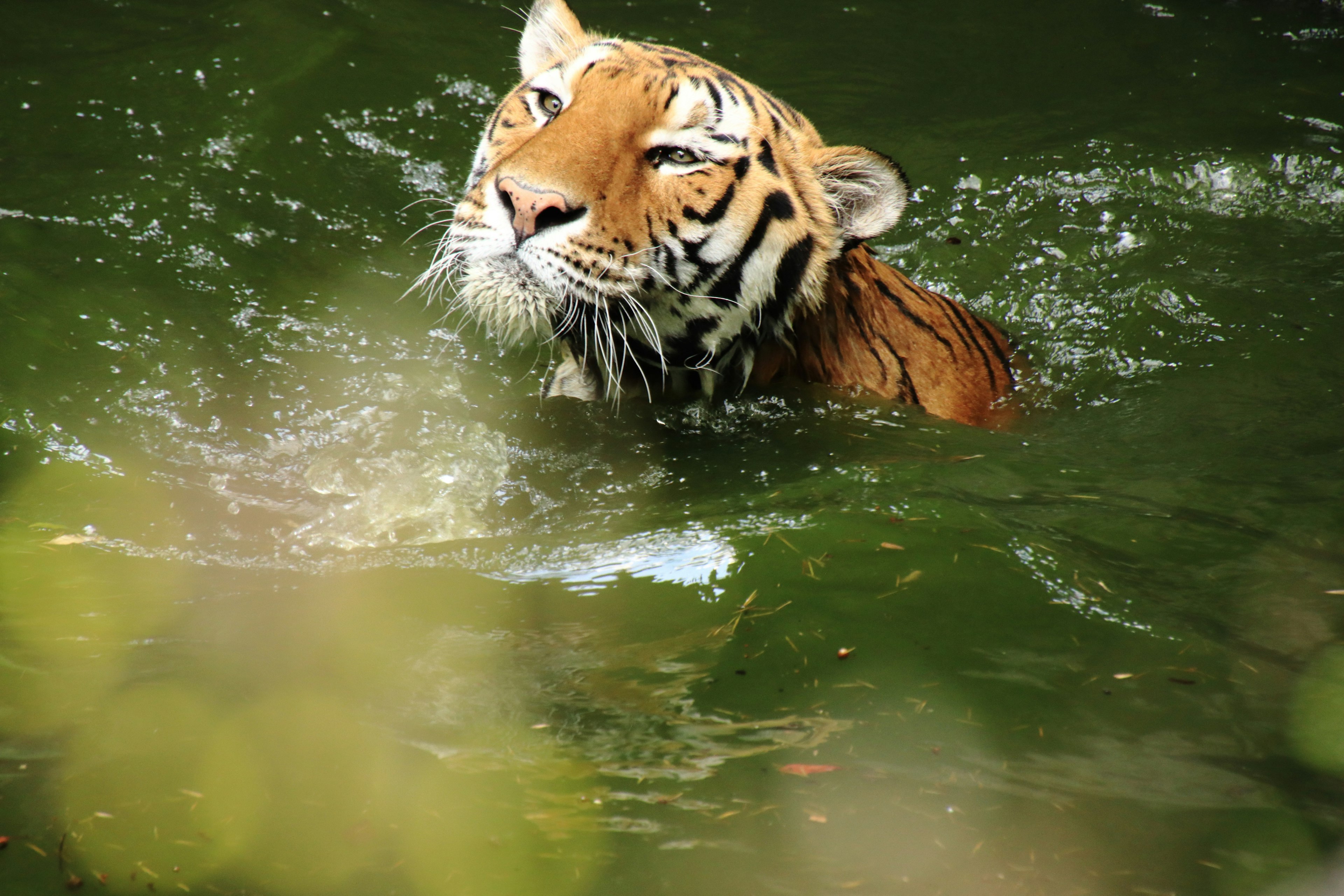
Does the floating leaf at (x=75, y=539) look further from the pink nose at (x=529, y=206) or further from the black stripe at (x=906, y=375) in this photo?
the black stripe at (x=906, y=375)

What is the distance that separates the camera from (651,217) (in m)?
2.72

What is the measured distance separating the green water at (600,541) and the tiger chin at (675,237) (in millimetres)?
175

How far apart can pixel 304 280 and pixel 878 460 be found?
246cm

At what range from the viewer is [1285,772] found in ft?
5.18

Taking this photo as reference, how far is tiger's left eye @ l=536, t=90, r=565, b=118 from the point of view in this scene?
2967 millimetres

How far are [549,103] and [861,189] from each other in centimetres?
94

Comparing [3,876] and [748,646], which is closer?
[3,876]

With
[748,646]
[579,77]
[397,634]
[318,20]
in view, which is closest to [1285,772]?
[748,646]

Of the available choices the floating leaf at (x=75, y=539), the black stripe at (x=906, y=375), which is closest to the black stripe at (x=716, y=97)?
the black stripe at (x=906, y=375)

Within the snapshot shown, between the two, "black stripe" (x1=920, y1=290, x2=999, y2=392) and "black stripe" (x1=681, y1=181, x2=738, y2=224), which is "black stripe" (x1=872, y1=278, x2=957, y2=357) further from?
"black stripe" (x1=681, y1=181, x2=738, y2=224)

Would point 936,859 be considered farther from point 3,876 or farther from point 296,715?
point 3,876

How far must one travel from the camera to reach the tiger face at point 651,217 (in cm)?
256

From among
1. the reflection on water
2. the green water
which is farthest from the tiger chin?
the reflection on water

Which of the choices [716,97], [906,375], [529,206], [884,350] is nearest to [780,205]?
[716,97]
